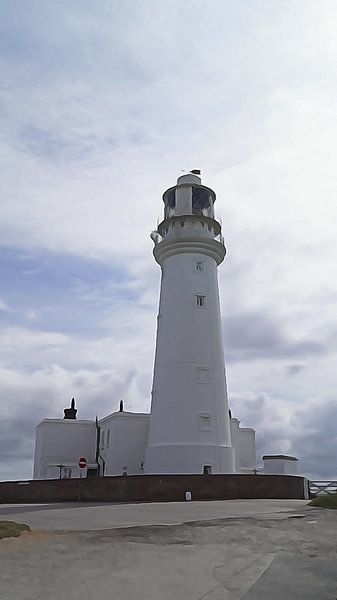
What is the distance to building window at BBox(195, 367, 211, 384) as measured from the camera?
93.4 feet

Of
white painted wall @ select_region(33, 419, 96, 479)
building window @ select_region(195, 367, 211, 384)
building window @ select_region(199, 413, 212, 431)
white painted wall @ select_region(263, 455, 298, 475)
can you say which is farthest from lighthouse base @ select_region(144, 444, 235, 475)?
white painted wall @ select_region(33, 419, 96, 479)

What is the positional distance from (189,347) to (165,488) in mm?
7085

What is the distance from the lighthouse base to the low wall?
228 cm

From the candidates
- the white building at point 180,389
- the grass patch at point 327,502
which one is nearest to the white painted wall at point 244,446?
the white building at point 180,389

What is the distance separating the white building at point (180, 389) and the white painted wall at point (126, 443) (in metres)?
0.05

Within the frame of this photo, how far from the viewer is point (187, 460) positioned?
27.0 metres

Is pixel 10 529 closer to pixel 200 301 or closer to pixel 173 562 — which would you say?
pixel 173 562

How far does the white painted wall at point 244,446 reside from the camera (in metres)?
35.6

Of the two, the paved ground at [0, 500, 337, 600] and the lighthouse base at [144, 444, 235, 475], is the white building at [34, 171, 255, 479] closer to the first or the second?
the lighthouse base at [144, 444, 235, 475]

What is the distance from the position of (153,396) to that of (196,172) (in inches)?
496

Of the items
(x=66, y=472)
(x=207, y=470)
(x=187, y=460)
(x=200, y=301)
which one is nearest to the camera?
(x=187, y=460)

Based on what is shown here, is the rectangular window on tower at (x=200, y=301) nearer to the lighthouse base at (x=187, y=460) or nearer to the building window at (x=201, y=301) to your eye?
the building window at (x=201, y=301)

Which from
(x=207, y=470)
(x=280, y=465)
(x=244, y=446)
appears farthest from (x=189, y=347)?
(x=244, y=446)

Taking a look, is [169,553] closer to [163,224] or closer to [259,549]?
[259,549]
